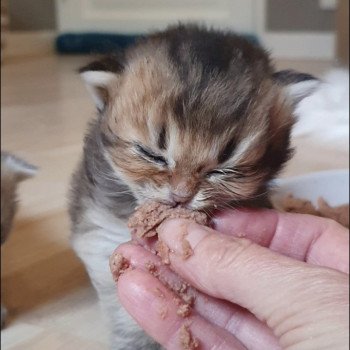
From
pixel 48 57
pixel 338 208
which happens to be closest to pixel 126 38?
pixel 48 57

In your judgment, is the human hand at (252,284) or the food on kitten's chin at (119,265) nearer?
the human hand at (252,284)

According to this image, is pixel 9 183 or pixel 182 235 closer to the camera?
pixel 182 235

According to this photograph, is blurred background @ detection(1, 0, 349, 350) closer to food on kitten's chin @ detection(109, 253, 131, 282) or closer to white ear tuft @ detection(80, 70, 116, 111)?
white ear tuft @ detection(80, 70, 116, 111)

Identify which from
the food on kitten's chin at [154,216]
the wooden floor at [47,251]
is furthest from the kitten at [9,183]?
the food on kitten's chin at [154,216]

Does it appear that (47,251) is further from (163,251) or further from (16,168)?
(163,251)

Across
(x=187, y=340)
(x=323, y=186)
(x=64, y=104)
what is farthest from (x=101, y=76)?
(x=64, y=104)

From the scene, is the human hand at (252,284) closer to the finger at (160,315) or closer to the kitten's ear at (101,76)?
the finger at (160,315)
